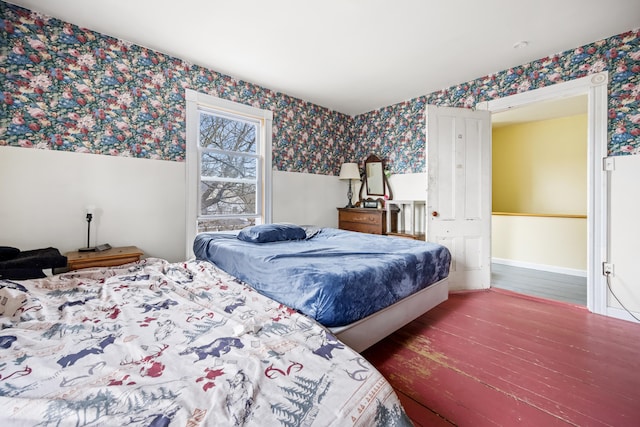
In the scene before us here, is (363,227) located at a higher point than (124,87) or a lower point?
lower

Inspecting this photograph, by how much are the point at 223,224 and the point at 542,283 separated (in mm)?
4400

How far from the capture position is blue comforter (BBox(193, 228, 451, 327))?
5.39 ft

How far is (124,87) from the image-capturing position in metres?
2.79

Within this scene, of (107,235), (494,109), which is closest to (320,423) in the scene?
(107,235)

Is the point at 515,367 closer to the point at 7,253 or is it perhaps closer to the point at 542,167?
the point at 7,253

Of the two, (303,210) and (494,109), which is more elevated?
(494,109)

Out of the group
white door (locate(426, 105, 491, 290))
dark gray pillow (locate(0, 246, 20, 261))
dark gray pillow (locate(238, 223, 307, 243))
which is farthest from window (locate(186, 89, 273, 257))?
white door (locate(426, 105, 491, 290))

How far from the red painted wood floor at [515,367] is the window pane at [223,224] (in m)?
2.44

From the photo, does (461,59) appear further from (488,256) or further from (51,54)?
(51,54)

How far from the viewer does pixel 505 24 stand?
8.12ft

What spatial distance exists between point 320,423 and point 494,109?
3.93 metres

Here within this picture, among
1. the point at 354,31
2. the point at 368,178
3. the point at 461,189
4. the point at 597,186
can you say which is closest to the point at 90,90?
the point at 354,31

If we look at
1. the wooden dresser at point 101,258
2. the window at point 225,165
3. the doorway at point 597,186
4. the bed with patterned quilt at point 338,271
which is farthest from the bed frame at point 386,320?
the window at point 225,165

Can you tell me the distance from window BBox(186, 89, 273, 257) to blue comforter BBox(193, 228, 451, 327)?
0.67m
